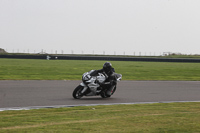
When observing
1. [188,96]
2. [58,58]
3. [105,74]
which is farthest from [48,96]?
[58,58]

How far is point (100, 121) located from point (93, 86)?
5.47m

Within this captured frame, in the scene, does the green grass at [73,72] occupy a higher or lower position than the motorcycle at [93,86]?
lower

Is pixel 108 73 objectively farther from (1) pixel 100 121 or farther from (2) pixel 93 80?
(1) pixel 100 121

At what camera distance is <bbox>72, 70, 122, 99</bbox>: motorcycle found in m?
13.7

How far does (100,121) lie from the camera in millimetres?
8414

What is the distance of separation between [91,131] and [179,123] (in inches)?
77.0

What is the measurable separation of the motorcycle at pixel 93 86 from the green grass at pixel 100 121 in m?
3.35

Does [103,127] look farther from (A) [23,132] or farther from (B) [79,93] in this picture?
(B) [79,93]

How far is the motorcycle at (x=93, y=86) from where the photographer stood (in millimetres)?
13719

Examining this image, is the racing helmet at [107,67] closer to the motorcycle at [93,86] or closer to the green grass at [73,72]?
the motorcycle at [93,86]

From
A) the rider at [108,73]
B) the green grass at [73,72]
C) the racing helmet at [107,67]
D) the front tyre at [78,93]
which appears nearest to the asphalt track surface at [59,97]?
the front tyre at [78,93]

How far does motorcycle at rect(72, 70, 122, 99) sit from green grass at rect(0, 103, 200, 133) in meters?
3.35

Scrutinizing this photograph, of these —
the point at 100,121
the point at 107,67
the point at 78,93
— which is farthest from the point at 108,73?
the point at 100,121

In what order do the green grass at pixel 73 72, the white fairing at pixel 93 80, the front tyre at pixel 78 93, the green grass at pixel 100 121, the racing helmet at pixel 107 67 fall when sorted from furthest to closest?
the green grass at pixel 73 72, the racing helmet at pixel 107 67, the front tyre at pixel 78 93, the white fairing at pixel 93 80, the green grass at pixel 100 121
